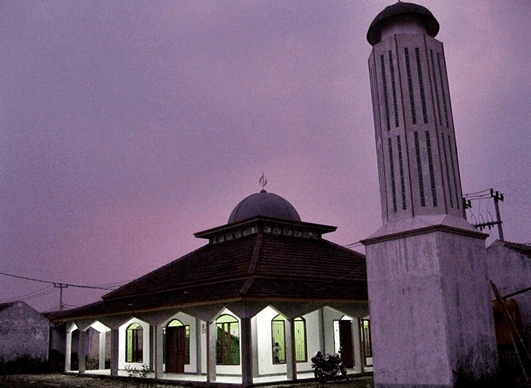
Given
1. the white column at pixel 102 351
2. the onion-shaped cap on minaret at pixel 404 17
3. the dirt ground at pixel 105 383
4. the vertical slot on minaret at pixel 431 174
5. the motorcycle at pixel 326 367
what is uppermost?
the onion-shaped cap on minaret at pixel 404 17

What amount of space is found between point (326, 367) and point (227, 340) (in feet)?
12.3

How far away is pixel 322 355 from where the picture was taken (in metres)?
19.2

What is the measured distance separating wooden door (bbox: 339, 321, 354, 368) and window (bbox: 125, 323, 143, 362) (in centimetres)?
866

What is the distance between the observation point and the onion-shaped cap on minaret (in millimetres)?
15711

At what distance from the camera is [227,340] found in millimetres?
19797

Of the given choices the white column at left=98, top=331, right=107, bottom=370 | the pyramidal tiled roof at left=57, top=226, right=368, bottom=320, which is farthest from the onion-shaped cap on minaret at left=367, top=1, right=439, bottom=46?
the white column at left=98, top=331, right=107, bottom=370

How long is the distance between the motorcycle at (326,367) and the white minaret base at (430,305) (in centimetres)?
343

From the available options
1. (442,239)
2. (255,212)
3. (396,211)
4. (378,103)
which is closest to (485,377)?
(442,239)

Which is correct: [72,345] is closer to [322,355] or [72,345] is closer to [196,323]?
[196,323]

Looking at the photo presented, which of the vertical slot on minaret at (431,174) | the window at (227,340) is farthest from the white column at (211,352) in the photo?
the vertical slot on minaret at (431,174)

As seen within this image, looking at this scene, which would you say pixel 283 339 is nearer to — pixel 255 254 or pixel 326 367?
pixel 326 367

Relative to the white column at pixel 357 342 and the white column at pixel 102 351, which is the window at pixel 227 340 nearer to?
the white column at pixel 357 342

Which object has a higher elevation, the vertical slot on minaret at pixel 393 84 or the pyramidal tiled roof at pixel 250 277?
the vertical slot on minaret at pixel 393 84

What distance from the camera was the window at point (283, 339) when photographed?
19.4 metres
